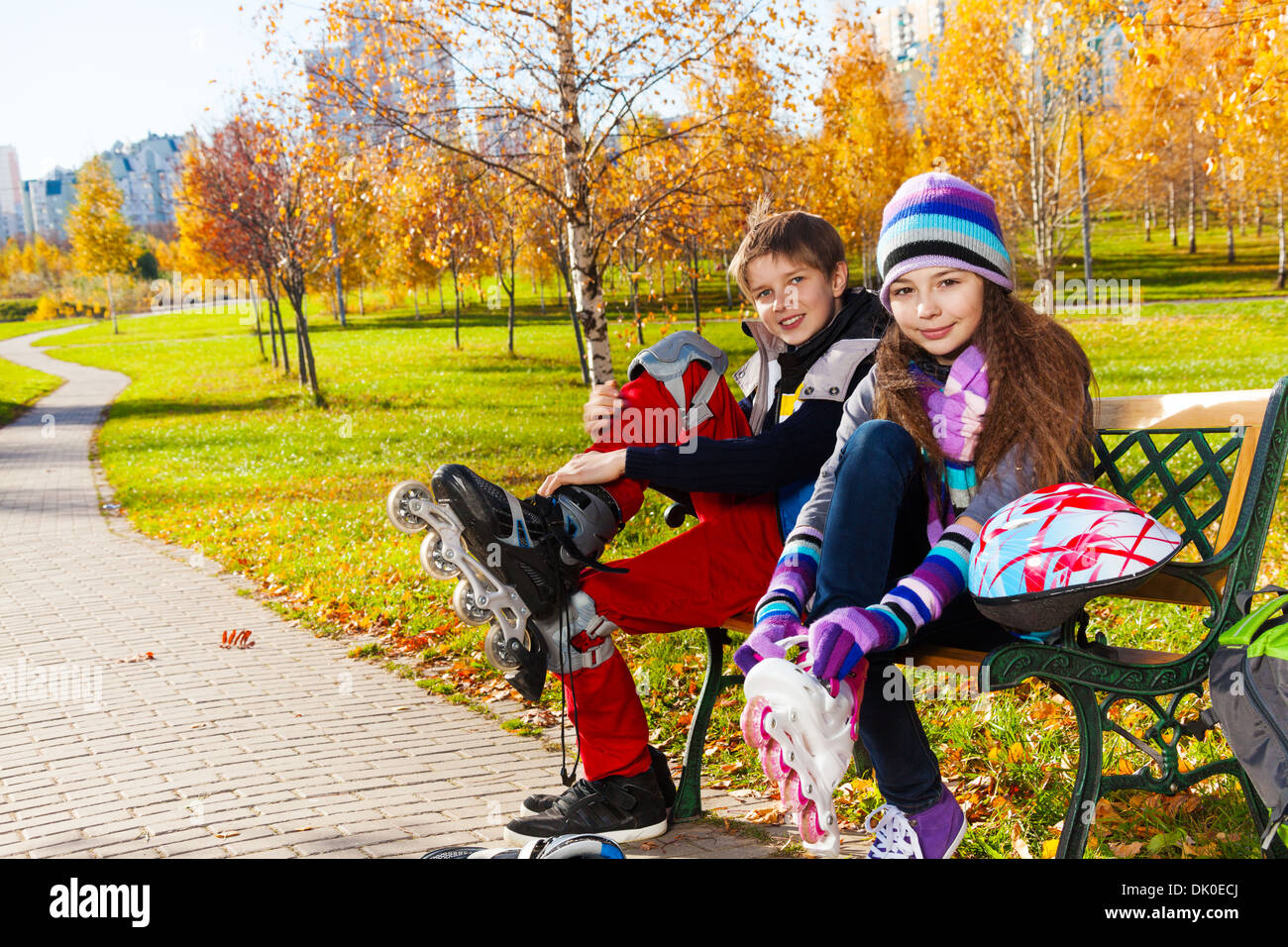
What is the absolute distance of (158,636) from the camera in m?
6.62

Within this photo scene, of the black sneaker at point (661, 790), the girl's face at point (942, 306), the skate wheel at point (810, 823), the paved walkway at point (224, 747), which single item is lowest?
the paved walkway at point (224, 747)

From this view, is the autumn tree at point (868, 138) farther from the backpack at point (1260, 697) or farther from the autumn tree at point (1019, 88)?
the backpack at point (1260, 697)

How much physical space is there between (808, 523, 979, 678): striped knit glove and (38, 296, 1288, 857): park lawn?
111cm

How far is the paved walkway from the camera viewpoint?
11.8 ft

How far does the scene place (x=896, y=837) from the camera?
2.58m

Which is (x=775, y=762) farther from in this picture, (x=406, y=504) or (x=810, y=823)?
(x=406, y=504)

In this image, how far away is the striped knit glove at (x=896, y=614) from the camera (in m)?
2.28

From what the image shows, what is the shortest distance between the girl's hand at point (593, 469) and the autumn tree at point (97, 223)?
47134 mm

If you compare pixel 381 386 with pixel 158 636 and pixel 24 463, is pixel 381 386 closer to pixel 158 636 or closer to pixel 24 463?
pixel 24 463

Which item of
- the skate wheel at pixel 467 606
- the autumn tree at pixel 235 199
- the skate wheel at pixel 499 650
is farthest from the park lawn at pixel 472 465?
the autumn tree at pixel 235 199

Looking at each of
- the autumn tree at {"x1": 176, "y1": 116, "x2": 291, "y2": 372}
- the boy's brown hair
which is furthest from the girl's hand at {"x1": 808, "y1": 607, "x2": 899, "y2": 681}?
the autumn tree at {"x1": 176, "y1": 116, "x2": 291, "y2": 372}

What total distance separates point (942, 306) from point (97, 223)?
1890 inches

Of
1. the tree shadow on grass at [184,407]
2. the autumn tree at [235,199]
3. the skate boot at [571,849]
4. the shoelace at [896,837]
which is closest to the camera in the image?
the skate boot at [571,849]

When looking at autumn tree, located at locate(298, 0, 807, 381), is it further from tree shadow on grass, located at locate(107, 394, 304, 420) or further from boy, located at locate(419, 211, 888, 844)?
tree shadow on grass, located at locate(107, 394, 304, 420)
